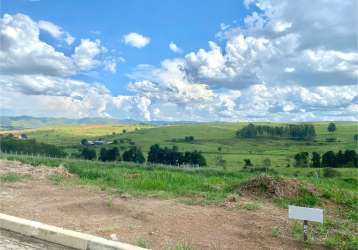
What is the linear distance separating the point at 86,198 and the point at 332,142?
327 feet

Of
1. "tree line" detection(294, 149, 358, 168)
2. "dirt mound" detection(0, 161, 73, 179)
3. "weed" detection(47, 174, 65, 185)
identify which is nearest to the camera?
"weed" detection(47, 174, 65, 185)

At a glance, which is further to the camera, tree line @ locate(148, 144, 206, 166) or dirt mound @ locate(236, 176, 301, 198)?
tree line @ locate(148, 144, 206, 166)

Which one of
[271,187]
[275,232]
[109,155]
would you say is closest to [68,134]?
[109,155]

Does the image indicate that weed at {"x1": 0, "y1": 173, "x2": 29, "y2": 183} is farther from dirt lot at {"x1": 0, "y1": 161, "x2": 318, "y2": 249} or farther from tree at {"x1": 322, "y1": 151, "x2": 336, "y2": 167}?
tree at {"x1": 322, "y1": 151, "x2": 336, "y2": 167}

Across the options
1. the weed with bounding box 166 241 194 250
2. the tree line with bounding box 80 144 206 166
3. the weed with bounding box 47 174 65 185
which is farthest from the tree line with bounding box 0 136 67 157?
the weed with bounding box 166 241 194 250

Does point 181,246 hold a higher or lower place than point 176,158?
higher

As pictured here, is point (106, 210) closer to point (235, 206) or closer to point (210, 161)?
point (235, 206)

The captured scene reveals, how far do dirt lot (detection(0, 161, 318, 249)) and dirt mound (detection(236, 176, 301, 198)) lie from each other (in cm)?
89

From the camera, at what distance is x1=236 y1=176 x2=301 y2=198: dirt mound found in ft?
43.0

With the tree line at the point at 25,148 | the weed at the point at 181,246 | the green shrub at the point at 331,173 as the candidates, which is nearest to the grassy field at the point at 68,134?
the tree line at the point at 25,148

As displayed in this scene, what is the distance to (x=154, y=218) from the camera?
9.42 m

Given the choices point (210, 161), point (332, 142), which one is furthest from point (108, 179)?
point (332, 142)

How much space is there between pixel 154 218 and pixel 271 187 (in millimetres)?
5288

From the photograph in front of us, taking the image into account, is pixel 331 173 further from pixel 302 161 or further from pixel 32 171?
pixel 32 171
